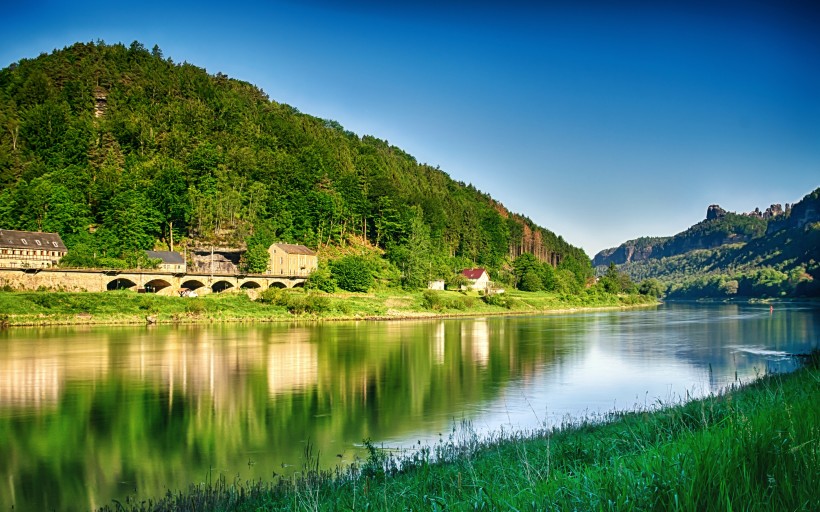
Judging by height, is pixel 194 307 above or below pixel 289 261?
below

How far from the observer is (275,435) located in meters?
18.2

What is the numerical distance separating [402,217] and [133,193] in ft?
165

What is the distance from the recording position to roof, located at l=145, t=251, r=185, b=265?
7812 cm

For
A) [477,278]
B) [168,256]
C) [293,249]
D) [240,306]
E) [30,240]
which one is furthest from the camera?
[477,278]

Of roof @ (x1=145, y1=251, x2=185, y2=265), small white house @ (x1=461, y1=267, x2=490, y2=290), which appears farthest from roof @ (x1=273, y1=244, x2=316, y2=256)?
small white house @ (x1=461, y1=267, x2=490, y2=290)

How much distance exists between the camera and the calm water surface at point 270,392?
605 inches

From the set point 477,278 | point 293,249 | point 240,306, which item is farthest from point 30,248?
point 477,278

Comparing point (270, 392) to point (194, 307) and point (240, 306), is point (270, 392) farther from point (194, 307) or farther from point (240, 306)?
point (240, 306)

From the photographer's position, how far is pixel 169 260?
258 ft

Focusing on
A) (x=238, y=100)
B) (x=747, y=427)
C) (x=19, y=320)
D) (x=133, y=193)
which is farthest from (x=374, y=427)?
(x=238, y=100)

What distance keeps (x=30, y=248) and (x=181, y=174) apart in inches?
1208

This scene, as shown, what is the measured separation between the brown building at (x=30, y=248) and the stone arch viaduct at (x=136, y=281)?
3.43m

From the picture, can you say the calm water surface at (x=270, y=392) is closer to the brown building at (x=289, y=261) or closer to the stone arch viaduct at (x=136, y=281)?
the stone arch viaduct at (x=136, y=281)

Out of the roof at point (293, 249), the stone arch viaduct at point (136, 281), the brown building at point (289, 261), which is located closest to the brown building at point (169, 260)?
the stone arch viaduct at point (136, 281)
